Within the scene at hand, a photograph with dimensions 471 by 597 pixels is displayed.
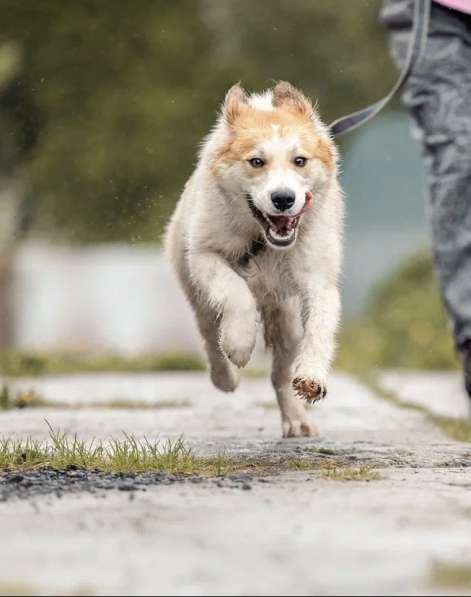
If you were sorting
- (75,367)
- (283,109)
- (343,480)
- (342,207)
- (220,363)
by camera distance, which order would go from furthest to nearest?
1. (75,367)
2. (220,363)
3. (342,207)
4. (283,109)
5. (343,480)

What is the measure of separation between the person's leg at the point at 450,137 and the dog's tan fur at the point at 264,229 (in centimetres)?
81

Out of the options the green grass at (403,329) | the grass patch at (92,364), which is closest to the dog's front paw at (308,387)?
the grass patch at (92,364)

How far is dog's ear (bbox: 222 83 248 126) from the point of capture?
466 centimetres

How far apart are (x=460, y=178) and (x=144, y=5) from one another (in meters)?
14.8

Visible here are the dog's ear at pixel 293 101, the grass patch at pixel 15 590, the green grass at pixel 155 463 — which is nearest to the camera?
the grass patch at pixel 15 590

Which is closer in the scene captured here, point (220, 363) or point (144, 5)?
point (220, 363)

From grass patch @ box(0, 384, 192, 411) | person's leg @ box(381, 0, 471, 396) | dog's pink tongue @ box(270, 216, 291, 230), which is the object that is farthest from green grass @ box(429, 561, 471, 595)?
grass patch @ box(0, 384, 192, 411)

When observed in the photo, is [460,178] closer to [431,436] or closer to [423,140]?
[423,140]

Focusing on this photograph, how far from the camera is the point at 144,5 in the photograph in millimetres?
19766

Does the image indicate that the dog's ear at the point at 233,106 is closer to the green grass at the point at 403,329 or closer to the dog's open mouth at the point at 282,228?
the dog's open mouth at the point at 282,228

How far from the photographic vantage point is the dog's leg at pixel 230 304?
14.8ft

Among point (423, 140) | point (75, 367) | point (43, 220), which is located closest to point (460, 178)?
point (423, 140)

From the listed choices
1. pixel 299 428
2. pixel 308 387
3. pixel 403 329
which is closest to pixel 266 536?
pixel 308 387

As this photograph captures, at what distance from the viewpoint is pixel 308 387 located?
4.29 metres
